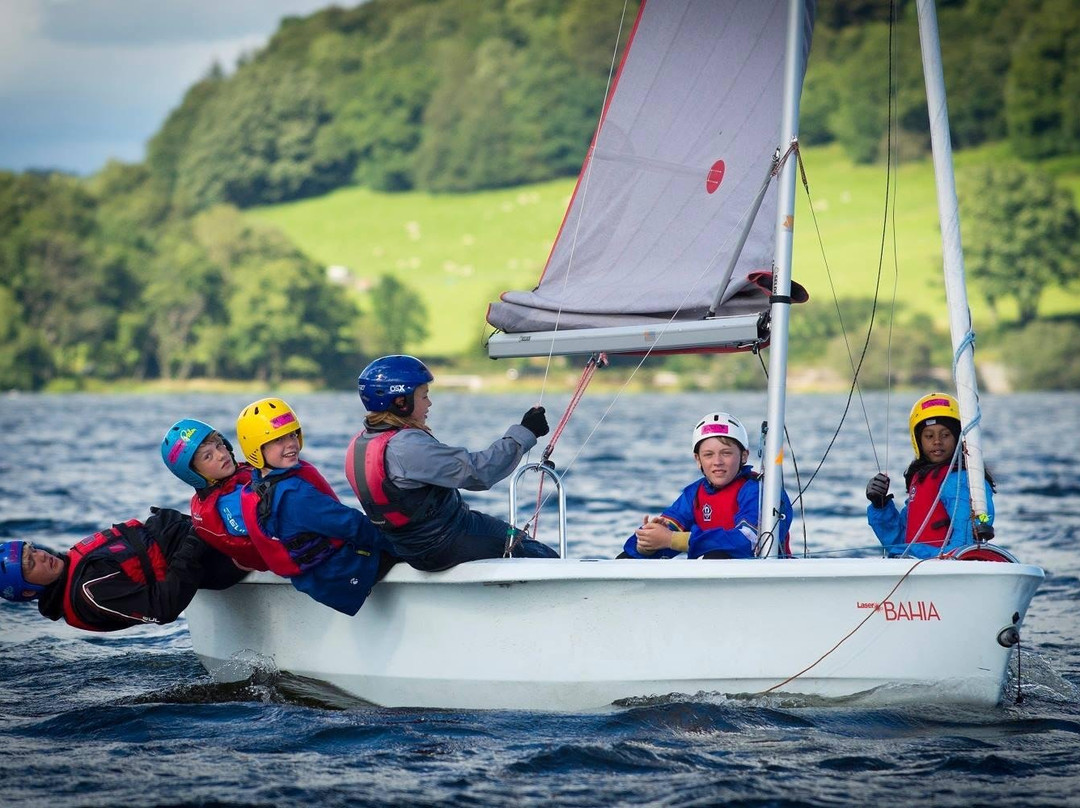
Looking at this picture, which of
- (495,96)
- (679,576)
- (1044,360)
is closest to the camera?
(679,576)

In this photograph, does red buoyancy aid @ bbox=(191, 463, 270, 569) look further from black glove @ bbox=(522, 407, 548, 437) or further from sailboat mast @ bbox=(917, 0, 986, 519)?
sailboat mast @ bbox=(917, 0, 986, 519)

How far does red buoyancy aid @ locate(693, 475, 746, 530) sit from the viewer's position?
7391 mm

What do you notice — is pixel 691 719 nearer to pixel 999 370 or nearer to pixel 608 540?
pixel 608 540

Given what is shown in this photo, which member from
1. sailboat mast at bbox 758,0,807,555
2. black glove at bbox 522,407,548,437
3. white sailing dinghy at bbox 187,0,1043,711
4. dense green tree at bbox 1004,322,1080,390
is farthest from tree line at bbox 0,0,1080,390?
black glove at bbox 522,407,548,437

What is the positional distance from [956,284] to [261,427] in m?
3.48

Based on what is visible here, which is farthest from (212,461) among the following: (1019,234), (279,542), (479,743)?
(1019,234)

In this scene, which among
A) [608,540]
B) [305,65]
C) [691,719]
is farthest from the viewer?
[305,65]

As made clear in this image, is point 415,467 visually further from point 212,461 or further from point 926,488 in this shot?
point 926,488

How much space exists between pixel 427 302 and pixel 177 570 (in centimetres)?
7171

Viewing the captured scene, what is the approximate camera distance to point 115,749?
21.0ft

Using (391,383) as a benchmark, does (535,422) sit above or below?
below

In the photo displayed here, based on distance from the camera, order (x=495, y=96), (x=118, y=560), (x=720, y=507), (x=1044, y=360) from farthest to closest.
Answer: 1. (x=495, y=96)
2. (x=1044, y=360)
3. (x=720, y=507)
4. (x=118, y=560)

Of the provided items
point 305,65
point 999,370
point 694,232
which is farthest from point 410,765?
point 305,65

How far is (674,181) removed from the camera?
316 inches
